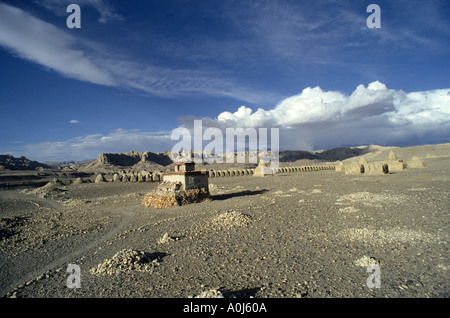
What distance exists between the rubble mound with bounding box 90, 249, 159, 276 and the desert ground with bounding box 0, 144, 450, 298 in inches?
1.1

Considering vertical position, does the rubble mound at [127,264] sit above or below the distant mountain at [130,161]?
below

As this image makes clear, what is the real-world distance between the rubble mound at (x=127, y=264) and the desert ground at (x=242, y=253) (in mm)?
29

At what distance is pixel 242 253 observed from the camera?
7422 mm

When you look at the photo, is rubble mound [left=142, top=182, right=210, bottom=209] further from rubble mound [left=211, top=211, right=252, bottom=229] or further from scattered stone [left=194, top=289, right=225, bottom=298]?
scattered stone [left=194, top=289, right=225, bottom=298]

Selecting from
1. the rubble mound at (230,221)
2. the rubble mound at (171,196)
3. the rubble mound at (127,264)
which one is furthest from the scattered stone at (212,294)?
Result: the rubble mound at (171,196)

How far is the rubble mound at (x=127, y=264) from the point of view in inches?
256

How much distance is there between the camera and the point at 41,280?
6.43 metres

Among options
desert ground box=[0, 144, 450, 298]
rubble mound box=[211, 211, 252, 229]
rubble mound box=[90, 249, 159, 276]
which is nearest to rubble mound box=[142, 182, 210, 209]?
desert ground box=[0, 144, 450, 298]

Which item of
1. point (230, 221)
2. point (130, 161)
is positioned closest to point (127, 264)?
point (230, 221)

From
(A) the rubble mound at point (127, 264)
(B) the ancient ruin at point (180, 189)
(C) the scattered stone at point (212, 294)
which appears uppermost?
(B) the ancient ruin at point (180, 189)

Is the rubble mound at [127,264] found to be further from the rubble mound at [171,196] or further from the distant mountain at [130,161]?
the distant mountain at [130,161]

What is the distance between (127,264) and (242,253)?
3433 mm
